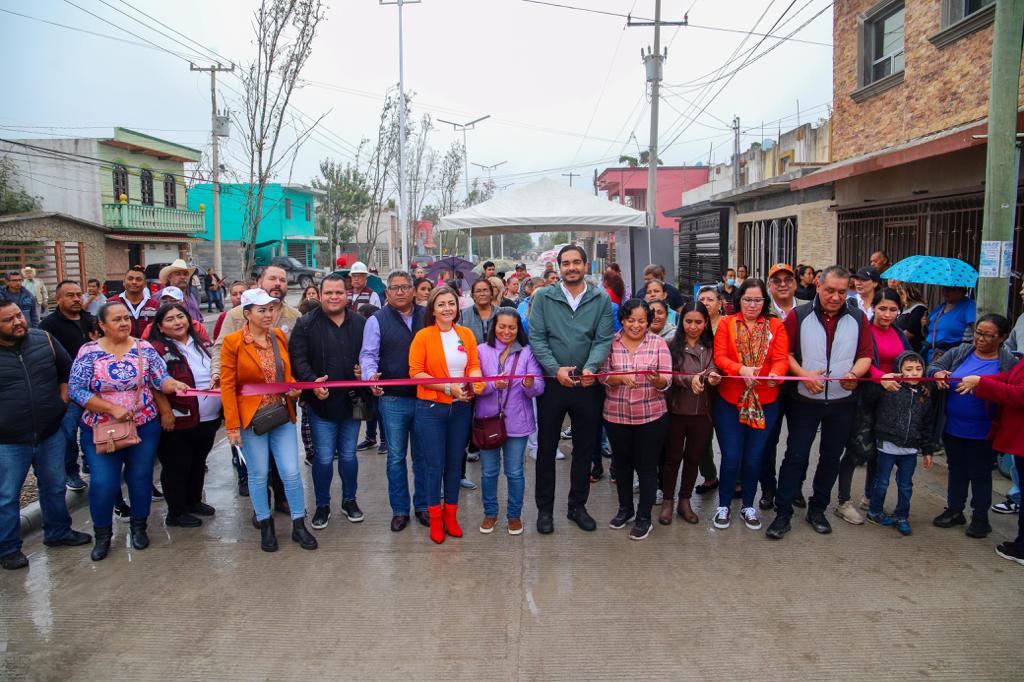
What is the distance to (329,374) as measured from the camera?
17.1ft

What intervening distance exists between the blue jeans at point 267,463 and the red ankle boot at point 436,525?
0.93 metres

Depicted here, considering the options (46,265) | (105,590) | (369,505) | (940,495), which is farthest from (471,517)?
(46,265)

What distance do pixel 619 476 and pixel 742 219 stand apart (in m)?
14.3

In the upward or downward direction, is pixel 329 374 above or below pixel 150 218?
below

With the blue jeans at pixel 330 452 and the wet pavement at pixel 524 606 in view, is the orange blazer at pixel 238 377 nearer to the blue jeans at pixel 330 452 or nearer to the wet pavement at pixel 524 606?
the blue jeans at pixel 330 452

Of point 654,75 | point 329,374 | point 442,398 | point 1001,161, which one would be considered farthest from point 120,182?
point 1001,161

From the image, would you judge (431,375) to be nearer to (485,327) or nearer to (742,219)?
(485,327)

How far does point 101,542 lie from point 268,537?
1133mm

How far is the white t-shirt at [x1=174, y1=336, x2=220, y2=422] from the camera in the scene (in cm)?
527

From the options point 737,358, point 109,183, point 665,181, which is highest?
point 665,181

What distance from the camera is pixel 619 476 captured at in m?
5.21

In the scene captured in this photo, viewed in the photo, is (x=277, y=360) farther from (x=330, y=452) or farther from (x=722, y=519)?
(x=722, y=519)

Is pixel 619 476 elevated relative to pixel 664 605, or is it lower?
elevated

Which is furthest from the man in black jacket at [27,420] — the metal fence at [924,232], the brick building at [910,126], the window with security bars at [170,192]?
the window with security bars at [170,192]
